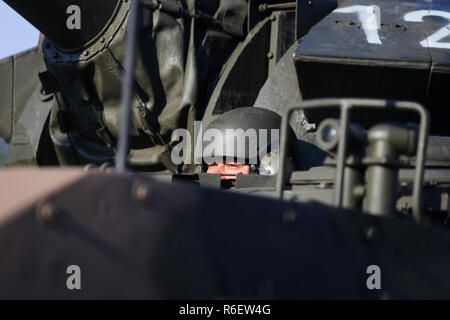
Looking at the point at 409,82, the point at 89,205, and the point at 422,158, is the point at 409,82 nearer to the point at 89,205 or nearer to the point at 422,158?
the point at 422,158

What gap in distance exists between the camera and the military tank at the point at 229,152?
6.16 feet

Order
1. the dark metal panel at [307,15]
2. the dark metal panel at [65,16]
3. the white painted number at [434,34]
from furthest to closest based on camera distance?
the dark metal panel at [65,16], the dark metal panel at [307,15], the white painted number at [434,34]

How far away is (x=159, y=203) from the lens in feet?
6.40

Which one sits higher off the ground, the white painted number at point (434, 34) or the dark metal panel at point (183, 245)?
the white painted number at point (434, 34)

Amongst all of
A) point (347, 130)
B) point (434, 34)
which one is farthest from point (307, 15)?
point (347, 130)

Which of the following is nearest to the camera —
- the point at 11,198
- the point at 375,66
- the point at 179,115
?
the point at 11,198

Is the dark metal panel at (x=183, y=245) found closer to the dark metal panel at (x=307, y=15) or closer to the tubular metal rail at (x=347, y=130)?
the tubular metal rail at (x=347, y=130)

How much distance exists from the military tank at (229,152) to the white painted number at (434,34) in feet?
0.05

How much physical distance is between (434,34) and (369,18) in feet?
1.74

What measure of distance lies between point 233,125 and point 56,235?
367 cm

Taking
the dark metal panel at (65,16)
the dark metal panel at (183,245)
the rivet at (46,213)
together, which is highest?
the dark metal panel at (65,16)

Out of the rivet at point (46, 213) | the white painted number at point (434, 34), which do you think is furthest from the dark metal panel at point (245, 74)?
the rivet at point (46, 213)

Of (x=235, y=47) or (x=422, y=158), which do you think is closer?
(x=422, y=158)

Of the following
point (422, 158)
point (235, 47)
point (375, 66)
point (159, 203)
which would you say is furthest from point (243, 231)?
point (235, 47)
